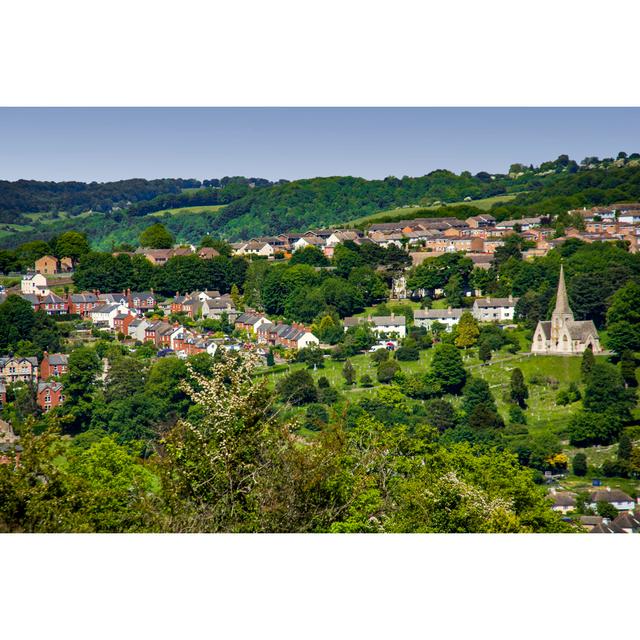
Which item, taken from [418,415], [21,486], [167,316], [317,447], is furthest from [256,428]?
[167,316]

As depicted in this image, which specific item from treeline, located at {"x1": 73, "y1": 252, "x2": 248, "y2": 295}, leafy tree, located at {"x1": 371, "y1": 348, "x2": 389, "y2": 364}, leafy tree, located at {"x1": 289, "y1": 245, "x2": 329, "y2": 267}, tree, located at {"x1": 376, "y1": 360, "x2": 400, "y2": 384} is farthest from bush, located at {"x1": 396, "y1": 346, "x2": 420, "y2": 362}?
leafy tree, located at {"x1": 289, "y1": 245, "x2": 329, "y2": 267}

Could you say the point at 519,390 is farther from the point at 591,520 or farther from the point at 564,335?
the point at 591,520

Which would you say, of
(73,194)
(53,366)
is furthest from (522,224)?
(53,366)

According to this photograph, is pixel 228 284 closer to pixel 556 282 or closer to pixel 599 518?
pixel 556 282

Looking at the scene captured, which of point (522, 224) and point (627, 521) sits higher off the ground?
point (522, 224)

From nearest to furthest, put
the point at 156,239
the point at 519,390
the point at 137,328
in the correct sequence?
1. the point at 519,390
2. the point at 137,328
3. the point at 156,239

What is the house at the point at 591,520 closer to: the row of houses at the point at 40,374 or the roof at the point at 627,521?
the roof at the point at 627,521
